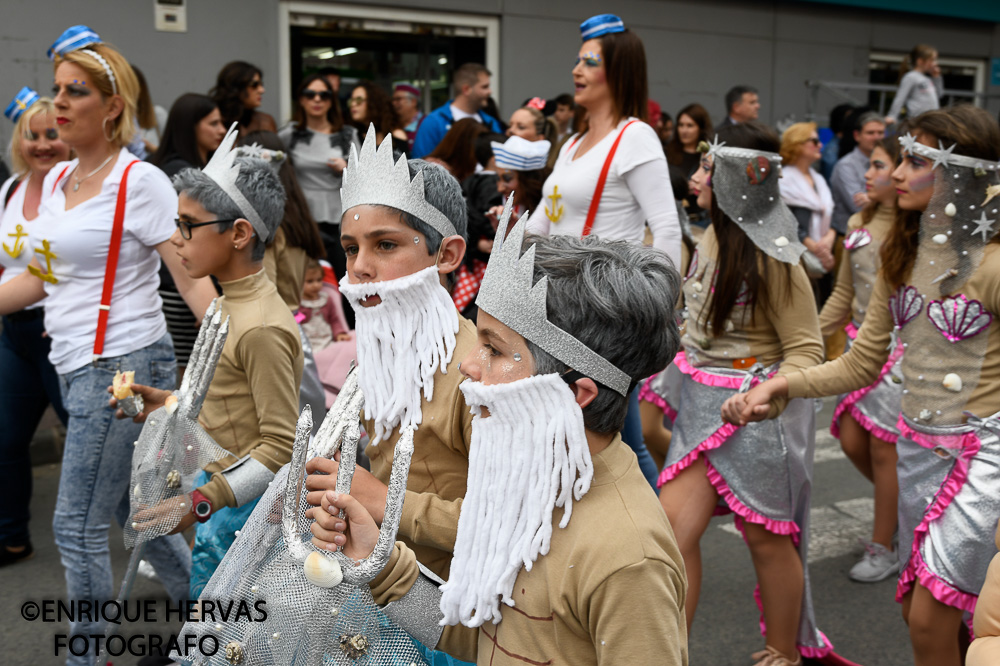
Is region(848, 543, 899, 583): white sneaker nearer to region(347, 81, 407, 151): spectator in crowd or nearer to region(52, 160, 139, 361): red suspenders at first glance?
region(52, 160, 139, 361): red suspenders

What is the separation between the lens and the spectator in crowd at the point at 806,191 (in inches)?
315

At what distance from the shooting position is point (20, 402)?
4.48 m

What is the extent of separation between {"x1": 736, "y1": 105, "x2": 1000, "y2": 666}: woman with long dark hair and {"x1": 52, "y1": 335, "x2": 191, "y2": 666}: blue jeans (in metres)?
2.14

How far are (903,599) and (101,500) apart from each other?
2799mm

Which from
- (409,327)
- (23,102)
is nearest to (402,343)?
(409,327)

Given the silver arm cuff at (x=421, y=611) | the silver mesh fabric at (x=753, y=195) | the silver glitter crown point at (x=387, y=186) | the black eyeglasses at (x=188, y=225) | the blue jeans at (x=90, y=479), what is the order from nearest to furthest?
1. the silver arm cuff at (x=421, y=611)
2. the silver glitter crown point at (x=387, y=186)
3. the black eyeglasses at (x=188, y=225)
4. the blue jeans at (x=90, y=479)
5. the silver mesh fabric at (x=753, y=195)

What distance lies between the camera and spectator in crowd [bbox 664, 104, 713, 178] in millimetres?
8477

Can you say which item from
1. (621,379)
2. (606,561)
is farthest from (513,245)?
(606,561)

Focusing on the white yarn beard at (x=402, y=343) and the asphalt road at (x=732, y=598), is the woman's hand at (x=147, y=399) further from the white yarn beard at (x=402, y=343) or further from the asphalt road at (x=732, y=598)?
the asphalt road at (x=732, y=598)

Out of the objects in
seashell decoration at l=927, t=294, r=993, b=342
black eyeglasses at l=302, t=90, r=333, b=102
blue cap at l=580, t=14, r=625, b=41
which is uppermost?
blue cap at l=580, t=14, r=625, b=41

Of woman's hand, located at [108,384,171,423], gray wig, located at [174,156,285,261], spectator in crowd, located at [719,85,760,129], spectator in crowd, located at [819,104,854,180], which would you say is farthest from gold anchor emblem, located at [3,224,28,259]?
spectator in crowd, located at [819,104,854,180]

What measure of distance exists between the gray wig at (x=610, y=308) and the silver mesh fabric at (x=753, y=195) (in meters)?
1.89

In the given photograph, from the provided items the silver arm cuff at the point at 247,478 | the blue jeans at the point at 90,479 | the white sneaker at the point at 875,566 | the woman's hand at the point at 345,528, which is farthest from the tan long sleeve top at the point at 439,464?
the white sneaker at the point at 875,566

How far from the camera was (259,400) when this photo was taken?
289 cm
